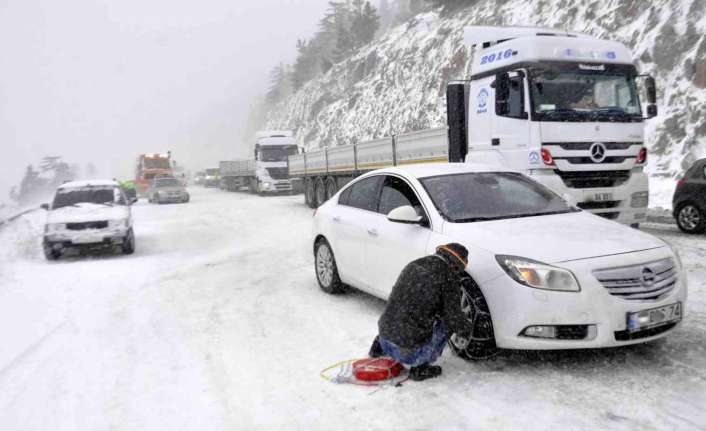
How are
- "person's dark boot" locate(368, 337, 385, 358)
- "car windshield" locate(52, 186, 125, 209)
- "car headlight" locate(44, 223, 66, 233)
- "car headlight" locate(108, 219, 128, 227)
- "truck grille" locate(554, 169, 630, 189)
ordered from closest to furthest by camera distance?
"person's dark boot" locate(368, 337, 385, 358) → "truck grille" locate(554, 169, 630, 189) → "car headlight" locate(44, 223, 66, 233) → "car headlight" locate(108, 219, 128, 227) → "car windshield" locate(52, 186, 125, 209)

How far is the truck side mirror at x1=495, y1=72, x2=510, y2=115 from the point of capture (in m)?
9.88

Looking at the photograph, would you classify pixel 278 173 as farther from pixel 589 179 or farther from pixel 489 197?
pixel 489 197

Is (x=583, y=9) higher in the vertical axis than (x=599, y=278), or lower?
higher

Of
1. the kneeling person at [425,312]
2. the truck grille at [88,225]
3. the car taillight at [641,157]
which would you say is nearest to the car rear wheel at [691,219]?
the car taillight at [641,157]

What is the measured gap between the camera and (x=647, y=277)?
4.37 metres

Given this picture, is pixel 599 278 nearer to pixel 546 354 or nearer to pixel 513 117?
pixel 546 354

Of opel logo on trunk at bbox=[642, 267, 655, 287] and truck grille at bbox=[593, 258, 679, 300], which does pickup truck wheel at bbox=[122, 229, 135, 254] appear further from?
opel logo on trunk at bbox=[642, 267, 655, 287]

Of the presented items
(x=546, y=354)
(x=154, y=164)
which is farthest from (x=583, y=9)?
(x=546, y=354)

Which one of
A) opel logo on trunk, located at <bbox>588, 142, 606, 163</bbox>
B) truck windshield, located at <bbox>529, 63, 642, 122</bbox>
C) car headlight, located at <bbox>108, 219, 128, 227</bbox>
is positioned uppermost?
truck windshield, located at <bbox>529, 63, 642, 122</bbox>

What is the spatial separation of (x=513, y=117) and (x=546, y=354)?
19.1 ft

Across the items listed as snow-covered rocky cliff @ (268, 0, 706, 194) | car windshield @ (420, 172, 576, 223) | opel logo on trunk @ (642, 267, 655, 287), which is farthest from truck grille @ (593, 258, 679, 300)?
snow-covered rocky cliff @ (268, 0, 706, 194)

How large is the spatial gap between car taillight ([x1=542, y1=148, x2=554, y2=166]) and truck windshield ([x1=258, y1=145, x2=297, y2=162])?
21.6m

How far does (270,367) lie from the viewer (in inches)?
194

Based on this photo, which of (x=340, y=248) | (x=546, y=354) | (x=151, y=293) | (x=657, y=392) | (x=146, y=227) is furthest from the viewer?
(x=146, y=227)
